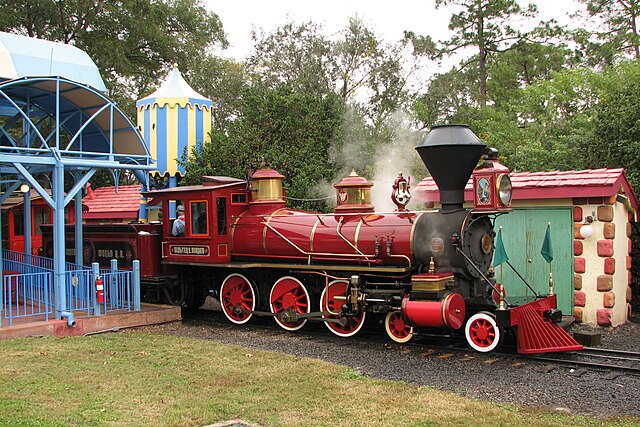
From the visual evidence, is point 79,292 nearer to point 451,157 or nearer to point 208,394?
point 208,394

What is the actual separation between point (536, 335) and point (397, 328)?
2.04 m

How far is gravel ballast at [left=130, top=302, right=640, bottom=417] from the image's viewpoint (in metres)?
6.39

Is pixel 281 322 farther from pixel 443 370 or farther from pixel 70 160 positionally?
pixel 70 160

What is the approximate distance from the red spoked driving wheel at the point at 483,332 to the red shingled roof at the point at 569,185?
3311 millimetres

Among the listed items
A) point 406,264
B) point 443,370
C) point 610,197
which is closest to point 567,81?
point 610,197

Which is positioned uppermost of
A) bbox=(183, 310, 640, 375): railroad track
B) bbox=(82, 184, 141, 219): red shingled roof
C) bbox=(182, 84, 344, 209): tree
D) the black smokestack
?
bbox=(182, 84, 344, 209): tree

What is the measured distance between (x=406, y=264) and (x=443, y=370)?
6.29 ft

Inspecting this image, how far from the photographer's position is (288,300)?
10.6 metres

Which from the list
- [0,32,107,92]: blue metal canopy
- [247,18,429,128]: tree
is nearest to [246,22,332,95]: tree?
[247,18,429,128]: tree

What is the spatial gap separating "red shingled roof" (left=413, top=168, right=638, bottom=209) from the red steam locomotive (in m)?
0.92

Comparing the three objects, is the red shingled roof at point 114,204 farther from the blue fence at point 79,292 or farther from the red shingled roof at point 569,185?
the red shingled roof at point 569,185

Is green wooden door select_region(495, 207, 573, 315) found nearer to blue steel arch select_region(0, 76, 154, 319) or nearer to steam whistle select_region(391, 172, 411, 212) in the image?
steam whistle select_region(391, 172, 411, 212)

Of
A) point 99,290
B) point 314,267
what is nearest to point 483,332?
point 314,267

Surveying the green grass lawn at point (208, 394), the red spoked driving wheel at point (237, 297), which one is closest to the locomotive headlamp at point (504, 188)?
the green grass lawn at point (208, 394)
